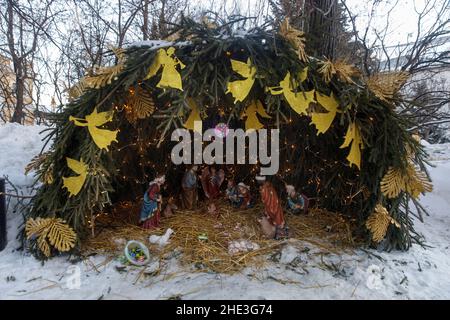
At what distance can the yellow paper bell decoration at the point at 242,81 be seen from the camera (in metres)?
2.33

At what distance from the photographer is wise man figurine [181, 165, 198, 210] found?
3.48m

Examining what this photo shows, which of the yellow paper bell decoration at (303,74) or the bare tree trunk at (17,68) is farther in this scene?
the bare tree trunk at (17,68)

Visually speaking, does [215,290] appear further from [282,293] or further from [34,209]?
[34,209]

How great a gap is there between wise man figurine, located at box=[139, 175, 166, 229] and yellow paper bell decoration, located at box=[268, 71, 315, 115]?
56.2 inches

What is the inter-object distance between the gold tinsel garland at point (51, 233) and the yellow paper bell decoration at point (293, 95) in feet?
6.27

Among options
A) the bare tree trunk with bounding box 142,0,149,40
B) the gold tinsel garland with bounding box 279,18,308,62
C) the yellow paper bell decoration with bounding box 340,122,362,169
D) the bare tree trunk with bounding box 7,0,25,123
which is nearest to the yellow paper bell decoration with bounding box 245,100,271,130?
the gold tinsel garland with bounding box 279,18,308,62

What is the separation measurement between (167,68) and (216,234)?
1.56 meters

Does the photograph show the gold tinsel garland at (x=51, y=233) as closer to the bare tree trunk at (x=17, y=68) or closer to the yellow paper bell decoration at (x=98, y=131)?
the yellow paper bell decoration at (x=98, y=131)

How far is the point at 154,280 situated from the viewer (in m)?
2.29

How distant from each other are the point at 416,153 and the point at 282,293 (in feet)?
5.09

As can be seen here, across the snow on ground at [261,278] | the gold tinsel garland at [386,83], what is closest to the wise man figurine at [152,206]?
the snow on ground at [261,278]

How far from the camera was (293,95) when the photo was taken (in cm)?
238

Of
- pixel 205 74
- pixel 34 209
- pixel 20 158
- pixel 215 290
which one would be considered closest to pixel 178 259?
pixel 215 290
